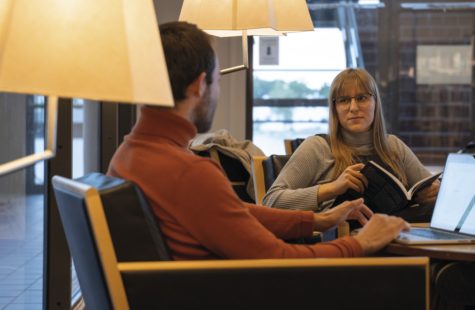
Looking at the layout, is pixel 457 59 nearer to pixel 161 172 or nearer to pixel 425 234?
pixel 425 234

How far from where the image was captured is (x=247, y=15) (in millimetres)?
3156

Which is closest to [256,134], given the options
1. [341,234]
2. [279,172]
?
[279,172]

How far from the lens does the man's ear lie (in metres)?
1.93

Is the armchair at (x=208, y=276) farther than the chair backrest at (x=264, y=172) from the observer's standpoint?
No

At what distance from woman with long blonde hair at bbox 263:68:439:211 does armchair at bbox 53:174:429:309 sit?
4.27 ft

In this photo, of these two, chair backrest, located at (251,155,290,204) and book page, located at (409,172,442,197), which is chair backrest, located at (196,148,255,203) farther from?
book page, located at (409,172,442,197)

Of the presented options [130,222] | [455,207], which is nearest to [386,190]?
[455,207]

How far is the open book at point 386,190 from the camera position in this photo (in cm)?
275

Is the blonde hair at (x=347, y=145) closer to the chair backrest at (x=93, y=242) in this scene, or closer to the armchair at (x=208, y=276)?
the armchair at (x=208, y=276)

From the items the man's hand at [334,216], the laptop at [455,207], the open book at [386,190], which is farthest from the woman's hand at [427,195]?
the man's hand at [334,216]

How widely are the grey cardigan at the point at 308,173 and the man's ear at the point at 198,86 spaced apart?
115cm

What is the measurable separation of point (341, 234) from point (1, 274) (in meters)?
1.12

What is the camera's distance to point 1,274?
2.65 meters

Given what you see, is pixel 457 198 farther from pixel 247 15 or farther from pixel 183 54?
pixel 247 15
